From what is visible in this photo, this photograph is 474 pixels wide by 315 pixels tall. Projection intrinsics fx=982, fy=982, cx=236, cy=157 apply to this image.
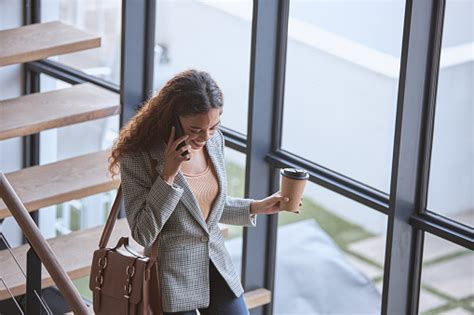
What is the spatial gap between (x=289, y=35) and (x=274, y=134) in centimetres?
47

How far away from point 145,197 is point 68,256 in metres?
1.34

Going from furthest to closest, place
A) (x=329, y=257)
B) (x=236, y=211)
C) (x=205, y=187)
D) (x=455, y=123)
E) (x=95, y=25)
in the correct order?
(x=95, y=25) < (x=329, y=257) < (x=455, y=123) < (x=236, y=211) < (x=205, y=187)

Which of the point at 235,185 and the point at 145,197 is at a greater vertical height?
the point at 145,197

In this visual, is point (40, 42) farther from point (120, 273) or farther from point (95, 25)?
point (120, 273)

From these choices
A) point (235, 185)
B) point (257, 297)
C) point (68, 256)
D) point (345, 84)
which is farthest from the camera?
point (235, 185)

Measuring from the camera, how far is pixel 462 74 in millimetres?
3771

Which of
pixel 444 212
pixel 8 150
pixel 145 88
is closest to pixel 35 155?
pixel 8 150

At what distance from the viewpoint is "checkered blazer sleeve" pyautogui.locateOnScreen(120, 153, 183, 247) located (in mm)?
3105

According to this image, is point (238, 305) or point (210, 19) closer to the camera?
point (238, 305)

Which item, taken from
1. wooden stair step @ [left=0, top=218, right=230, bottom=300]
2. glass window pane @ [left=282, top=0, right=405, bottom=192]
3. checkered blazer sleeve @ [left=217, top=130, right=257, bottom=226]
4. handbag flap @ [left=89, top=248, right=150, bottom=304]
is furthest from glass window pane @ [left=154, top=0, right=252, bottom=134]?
handbag flap @ [left=89, top=248, right=150, bottom=304]

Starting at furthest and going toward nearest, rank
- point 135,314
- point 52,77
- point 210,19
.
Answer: point 52,77 → point 210,19 → point 135,314

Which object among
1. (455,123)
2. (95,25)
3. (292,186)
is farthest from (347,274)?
(95,25)

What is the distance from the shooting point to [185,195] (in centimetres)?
321

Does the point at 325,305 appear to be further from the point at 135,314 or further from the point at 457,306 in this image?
the point at 135,314
